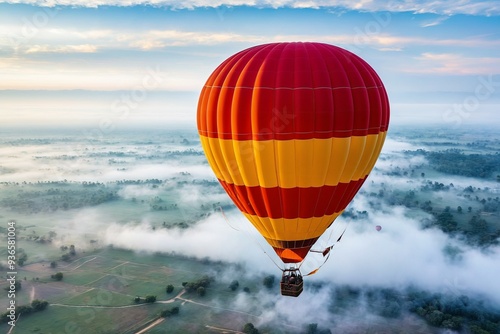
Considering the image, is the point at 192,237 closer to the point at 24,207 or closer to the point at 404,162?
the point at 24,207

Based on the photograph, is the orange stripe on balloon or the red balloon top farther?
the orange stripe on balloon

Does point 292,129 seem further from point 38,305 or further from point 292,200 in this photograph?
point 38,305

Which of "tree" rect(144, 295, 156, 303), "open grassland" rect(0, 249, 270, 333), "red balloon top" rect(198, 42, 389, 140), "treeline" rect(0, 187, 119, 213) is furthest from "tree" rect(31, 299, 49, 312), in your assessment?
"treeline" rect(0, 187, 119, 213)

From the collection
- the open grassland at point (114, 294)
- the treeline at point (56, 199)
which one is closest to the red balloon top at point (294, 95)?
the open grassland at point (114, 294)

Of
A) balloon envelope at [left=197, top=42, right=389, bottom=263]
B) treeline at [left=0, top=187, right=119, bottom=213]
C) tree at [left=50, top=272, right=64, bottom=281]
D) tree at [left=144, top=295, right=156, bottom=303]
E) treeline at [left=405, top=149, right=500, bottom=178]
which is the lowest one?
treeline at [left=0, top=187, right=119, bottom=213]

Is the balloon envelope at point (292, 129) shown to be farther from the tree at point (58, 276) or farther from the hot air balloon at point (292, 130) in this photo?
the tree at point (58, 276)

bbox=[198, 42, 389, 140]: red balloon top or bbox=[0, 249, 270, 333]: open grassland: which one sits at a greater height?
bbox=[198, 42, 389, 140]: red balloon top

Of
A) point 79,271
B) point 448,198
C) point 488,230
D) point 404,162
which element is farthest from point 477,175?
point 79,271

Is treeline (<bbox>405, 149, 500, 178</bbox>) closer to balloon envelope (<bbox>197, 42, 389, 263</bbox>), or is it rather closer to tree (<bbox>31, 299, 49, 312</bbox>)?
tree (<bbox>31, 299, 49, 312</bbox>)
